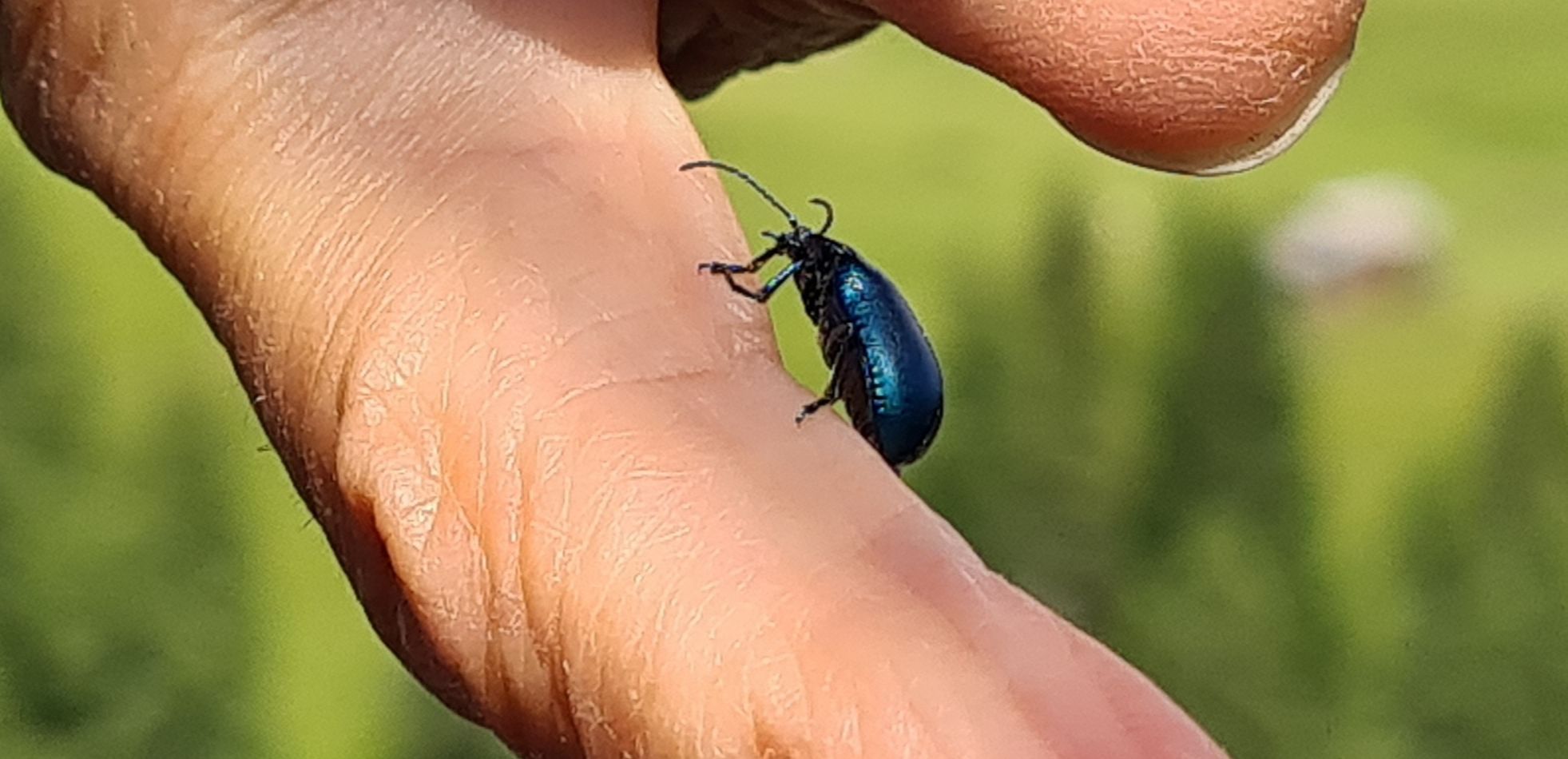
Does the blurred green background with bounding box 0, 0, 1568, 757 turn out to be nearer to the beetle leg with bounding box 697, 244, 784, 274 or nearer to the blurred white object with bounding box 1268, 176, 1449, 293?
the blurred white object with bounding box 1268, 176, 1449, 293

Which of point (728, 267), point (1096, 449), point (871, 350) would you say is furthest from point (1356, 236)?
point (728, 267)

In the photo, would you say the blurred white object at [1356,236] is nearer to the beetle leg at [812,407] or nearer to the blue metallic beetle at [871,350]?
the blue metallic beetle at [871,350]

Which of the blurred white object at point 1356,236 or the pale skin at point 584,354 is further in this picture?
the blurred white object at point 1356,236

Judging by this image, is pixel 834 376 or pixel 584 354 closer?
pixel 584 354

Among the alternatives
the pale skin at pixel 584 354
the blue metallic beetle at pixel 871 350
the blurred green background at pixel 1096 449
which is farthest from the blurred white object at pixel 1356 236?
the pale skin at pixel 584 354

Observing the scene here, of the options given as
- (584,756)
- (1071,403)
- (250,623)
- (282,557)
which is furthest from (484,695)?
(282,557)

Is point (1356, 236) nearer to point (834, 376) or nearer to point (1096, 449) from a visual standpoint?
point (1096, 449)
